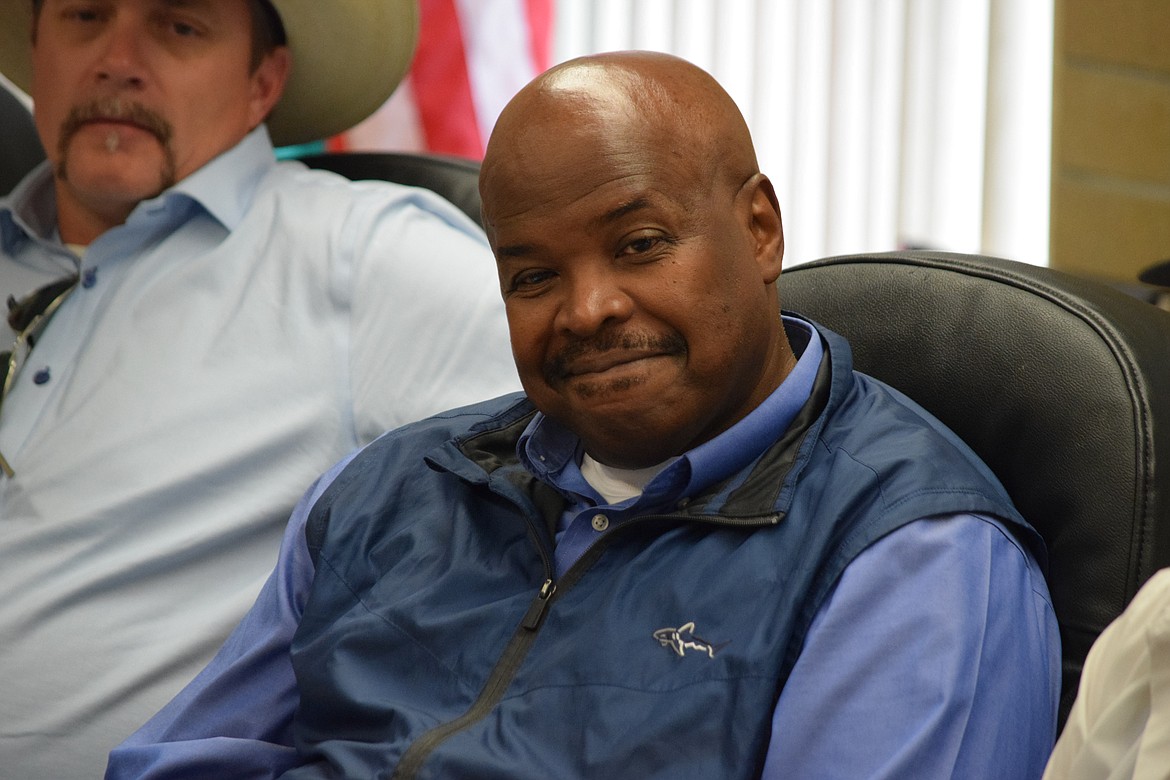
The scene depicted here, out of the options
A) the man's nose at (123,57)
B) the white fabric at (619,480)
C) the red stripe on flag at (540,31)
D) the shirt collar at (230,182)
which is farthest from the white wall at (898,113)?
the white fabric at (619,480)

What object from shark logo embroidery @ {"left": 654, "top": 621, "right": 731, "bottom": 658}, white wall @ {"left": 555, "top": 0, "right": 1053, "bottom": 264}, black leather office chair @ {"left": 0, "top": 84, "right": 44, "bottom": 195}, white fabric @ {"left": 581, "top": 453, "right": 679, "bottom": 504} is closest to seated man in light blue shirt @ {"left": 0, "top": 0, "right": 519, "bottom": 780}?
black leather office chair @ {"left": 0, "top": 84, "right": 44, "bottom": 195}

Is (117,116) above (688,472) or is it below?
above

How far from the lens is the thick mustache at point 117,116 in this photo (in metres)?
1.86

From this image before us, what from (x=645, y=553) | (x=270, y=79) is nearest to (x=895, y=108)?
(x=270, y=79)

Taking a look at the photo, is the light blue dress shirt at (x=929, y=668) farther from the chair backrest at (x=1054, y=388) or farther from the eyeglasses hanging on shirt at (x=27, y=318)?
the eyeglasses hanging on shirt at (x=27, y=318)

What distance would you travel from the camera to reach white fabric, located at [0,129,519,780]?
1.53m

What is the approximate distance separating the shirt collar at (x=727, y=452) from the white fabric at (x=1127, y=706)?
0.42m

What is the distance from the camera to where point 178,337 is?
1.72 meters

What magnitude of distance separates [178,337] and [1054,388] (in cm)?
110

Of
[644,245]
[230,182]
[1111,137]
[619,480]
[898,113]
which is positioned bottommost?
[1111,137]

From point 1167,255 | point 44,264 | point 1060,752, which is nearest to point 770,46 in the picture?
point 1167,255

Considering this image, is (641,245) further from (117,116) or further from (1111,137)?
(1111,137)

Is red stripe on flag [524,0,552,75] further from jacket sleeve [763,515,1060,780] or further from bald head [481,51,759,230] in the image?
jacket sleeve [763,515,1060,780]

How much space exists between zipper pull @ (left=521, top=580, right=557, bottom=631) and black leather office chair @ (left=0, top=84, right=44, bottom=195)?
150 centimetres
